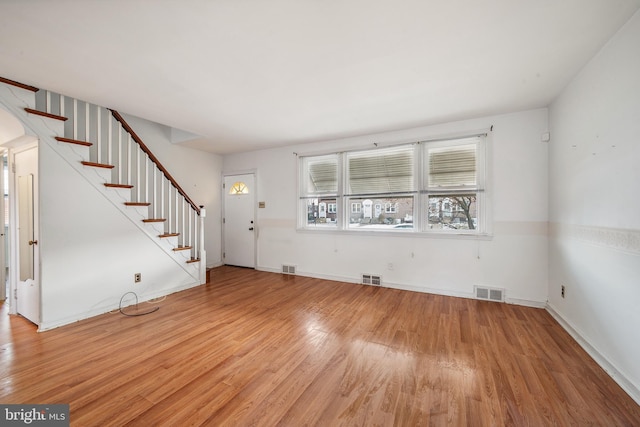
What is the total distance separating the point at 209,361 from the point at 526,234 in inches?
165

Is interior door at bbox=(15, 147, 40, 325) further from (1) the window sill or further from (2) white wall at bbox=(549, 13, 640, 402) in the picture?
(2) white wall at bbox=(549, 13, 640, 402)

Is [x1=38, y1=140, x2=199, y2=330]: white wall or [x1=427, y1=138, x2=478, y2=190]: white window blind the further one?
[x1=427, y1=138, x2=478, y2=190]: white window blind

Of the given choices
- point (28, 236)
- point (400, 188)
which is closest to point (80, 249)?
point (28, 236)

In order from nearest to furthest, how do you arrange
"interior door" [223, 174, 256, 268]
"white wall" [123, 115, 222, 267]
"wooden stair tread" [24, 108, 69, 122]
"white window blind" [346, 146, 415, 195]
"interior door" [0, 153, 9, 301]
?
"wooden stair tread" [24, 108, 69, 122] → "interior door" [0, 153, 9, 301] → "white window blind" [346, 146, 415, 195] → "white wall" [123, 115, 222, 267] → "interior door" [223, 174, 256, 268]

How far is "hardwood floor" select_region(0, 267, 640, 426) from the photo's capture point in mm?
1629

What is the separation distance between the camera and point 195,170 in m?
5.45

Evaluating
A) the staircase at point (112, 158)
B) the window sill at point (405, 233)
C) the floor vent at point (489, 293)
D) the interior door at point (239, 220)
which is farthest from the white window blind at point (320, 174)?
the floor vent at point (489, 293)

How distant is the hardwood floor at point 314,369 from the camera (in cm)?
163

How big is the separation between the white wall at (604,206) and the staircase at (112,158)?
5.23 m

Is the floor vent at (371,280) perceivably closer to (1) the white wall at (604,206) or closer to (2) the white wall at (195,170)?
(1) the white wall at (604,206)

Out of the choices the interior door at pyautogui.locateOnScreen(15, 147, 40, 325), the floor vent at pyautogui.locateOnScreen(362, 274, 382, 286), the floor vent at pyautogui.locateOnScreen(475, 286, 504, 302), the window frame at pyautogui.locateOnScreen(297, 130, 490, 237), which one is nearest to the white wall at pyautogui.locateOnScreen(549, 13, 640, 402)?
the floor vent at pyautogui.locateOnScreen(475, 286, 504, 302)

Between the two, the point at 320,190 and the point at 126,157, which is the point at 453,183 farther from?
the point at 126,157

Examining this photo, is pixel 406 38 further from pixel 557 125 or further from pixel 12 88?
pixel 12 88

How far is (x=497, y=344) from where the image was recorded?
8.07 feet
